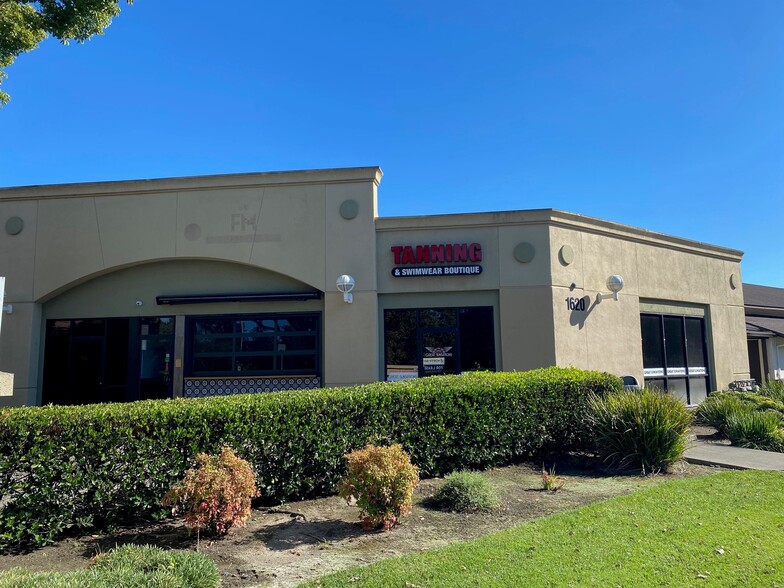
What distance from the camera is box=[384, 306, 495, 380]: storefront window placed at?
14.9 m

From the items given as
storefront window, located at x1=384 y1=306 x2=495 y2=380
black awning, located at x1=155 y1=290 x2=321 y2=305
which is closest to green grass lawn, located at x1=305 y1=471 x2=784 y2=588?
storefront window, located at x1=384 y1=306 x2=495 y2=380

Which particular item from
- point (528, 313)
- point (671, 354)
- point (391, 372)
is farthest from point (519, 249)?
Result: point (671, 354)

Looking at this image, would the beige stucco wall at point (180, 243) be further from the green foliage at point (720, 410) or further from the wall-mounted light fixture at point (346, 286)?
the green foliage at point (720, 410)

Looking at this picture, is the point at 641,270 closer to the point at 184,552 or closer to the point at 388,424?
the point at 388,424

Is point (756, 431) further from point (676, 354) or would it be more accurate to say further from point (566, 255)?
point (676, 354)

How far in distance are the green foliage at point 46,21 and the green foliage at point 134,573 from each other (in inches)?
380

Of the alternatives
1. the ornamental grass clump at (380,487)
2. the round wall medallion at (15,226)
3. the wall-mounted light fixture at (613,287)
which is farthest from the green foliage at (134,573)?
the round wall medallion at (15,226)

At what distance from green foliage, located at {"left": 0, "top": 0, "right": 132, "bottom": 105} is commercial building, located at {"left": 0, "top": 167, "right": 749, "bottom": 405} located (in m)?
5.14

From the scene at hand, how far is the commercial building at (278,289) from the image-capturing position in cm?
1498

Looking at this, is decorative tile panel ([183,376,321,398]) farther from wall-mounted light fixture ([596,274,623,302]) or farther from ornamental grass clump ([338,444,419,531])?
ornamental grass clump ([338,444,419,531])

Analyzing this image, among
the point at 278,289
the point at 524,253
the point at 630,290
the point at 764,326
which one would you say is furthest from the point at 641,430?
the point at 764,326

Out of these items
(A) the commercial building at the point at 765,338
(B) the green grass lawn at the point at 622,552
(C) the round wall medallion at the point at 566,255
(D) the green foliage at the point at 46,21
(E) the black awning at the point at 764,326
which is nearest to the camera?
(B) the green grass lawn at the point at 622,552

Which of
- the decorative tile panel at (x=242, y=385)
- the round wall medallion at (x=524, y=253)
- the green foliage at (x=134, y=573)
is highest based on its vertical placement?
the round wall medallion at (x=524, y=253)

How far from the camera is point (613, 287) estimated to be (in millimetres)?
16000
